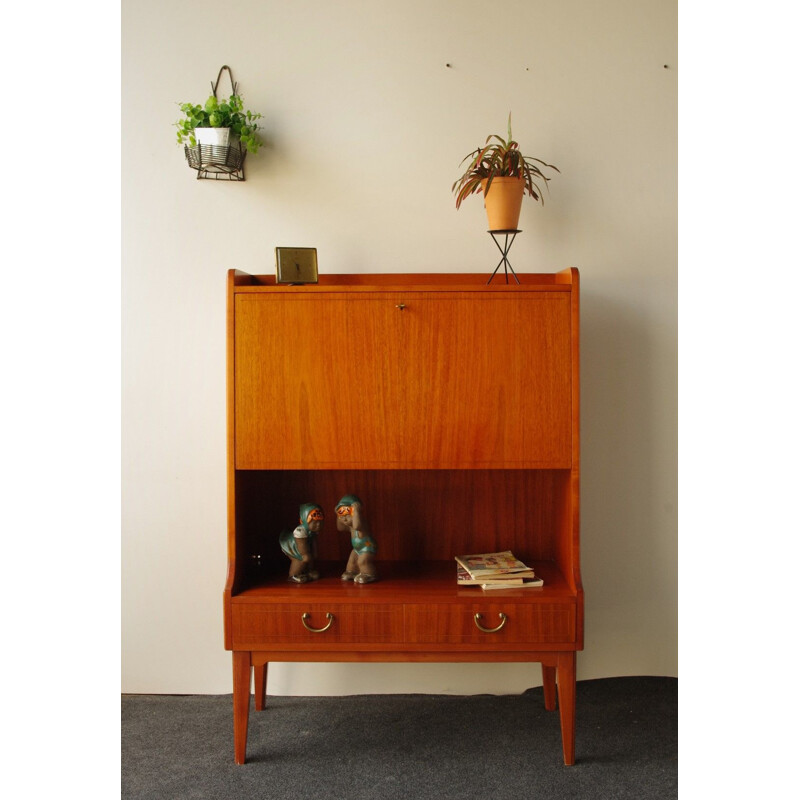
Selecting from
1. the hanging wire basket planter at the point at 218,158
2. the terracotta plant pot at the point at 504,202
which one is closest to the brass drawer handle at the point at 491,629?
the terracotta plant pot at the point at 504,202

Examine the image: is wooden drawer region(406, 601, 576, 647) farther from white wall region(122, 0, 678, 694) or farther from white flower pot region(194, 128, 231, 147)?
white flower pot region(194, 128, 231, 147)

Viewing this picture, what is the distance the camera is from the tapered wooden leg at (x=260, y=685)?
8.71ft

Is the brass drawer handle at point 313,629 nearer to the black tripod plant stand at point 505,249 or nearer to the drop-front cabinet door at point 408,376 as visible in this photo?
the drop-front cabinet door at point 408,376

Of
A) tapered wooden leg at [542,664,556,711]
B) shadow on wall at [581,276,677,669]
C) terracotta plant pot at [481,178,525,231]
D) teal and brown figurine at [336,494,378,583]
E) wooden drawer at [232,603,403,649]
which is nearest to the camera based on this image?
Answer: wooden drawer at [232,603,403,649]

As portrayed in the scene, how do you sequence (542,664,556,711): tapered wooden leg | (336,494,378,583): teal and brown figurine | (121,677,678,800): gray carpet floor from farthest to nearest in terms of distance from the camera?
(542,664,556,711): tapered wooden leg, (336,494,378,583): teal and brown figurine, (121,677,678,800): gray carpet floor

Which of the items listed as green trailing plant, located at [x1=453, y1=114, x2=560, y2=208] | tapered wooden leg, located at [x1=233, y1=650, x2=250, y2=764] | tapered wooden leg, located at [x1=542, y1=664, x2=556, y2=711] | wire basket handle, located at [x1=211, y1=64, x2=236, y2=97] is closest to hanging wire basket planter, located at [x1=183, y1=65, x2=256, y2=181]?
wire basket handle, located at [x1=211, y1=64, x2=236, y2=97]

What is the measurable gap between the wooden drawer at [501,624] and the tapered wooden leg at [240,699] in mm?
547

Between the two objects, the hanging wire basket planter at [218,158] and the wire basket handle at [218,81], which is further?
the wire basket handle at [218,81]

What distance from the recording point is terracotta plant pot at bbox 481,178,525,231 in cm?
249

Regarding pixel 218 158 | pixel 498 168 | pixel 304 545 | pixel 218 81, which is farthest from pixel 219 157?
pixel 304 545

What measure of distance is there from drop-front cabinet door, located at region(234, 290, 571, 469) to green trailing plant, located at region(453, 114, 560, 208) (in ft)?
1.65

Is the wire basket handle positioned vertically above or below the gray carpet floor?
above
